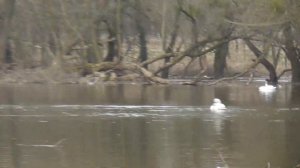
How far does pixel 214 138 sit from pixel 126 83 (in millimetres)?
24545

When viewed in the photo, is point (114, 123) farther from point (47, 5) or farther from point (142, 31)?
point (142, 31)

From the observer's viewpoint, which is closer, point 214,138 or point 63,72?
point 214,138

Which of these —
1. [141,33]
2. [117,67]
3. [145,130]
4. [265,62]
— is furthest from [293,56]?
[145,130]

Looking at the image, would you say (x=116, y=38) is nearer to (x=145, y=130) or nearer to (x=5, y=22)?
(x=5, y=22)

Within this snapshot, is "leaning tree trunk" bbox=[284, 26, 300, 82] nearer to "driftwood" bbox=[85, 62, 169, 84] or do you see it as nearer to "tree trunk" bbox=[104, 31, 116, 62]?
"driftwood" bbox=[85, 62, 169, 84]

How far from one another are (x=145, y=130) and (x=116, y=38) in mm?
28290

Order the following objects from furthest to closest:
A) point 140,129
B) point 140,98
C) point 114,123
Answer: point 140,98 → point 114,123 → point 140,129

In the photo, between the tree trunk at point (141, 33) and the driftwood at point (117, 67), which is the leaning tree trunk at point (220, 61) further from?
the driftwood at point (117, 67)

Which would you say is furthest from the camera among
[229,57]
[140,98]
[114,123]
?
[229,57]

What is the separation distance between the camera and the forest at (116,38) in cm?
4328

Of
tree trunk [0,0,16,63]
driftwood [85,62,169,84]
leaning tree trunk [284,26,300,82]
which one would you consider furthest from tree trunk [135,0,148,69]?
leaning tree trunk [284,26,300,82]

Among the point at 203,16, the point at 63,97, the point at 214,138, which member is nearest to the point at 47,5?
the point at 203,16

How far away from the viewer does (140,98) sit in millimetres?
32719

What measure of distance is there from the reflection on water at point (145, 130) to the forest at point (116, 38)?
26.4 ft
